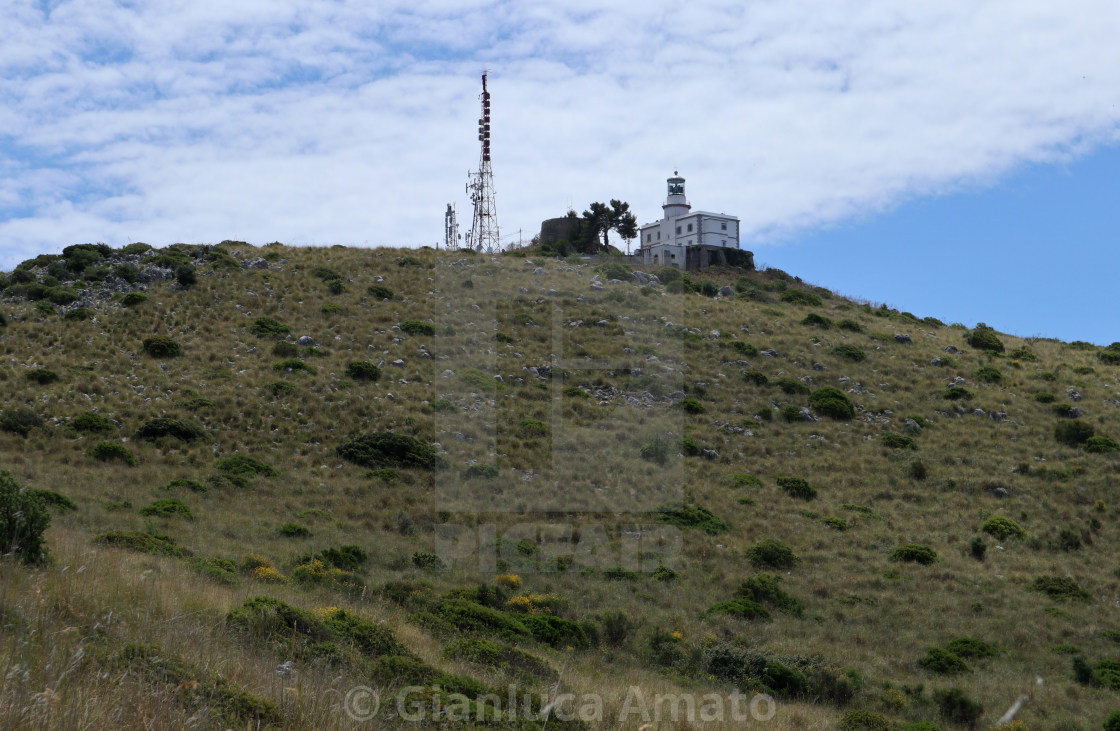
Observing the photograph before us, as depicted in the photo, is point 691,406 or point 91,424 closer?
point 91,424

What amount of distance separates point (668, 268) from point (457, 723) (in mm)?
49188

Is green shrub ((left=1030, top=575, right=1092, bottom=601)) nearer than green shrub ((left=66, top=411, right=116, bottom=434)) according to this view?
Yes

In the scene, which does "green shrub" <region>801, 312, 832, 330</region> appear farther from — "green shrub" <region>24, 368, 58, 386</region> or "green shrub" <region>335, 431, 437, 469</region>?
"green shrub" <region>24, 368, 58, 386</region>

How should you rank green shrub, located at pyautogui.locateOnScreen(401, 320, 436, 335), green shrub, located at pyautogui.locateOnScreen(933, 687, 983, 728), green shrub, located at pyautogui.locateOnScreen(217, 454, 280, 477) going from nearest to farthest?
1. green shrub, located at pyautogui.locateOnScreen(933, 687, 983, 728)
2. green shrub, located at pyautogui.locateOnScreen(217, 454, 280, 477)
3. green shrub, located at pyautogui.locateOnScreen(401, 320, 436, 335)

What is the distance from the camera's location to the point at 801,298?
165 ft

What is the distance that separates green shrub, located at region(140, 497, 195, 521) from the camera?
16.1m

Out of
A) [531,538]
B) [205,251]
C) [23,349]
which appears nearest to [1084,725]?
[531,538]

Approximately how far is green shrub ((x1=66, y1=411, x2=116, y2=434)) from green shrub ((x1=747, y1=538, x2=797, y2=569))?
59.2ft

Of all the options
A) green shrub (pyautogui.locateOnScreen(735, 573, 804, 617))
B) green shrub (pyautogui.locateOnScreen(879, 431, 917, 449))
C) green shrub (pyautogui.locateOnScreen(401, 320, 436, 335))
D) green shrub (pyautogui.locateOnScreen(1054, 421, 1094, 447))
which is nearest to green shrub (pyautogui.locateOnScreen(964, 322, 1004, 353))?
green shrub (pyautogui.locateOnScreen(1054, 421, 1094, 447))

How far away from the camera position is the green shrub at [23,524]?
756 cm

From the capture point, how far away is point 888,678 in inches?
520

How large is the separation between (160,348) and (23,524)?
24.3 m

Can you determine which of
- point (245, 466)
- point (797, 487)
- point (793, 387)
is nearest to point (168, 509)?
point (245, 466)

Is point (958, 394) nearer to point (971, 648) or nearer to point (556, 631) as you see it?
point (971, 648)
